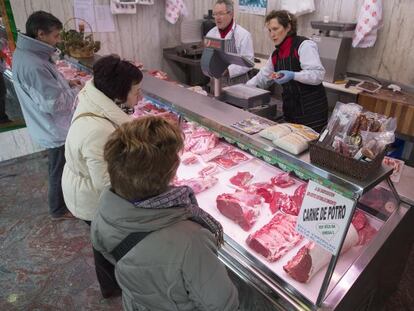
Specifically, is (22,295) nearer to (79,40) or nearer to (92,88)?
(92,88)

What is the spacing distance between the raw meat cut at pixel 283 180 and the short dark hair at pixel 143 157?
3.90ft

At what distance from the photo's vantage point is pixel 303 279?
1.53 m

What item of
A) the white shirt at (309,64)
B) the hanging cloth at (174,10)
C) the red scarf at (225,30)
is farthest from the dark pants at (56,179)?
the hanging cloth at (174,10)

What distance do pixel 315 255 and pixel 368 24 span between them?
362cm

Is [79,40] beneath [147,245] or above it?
above

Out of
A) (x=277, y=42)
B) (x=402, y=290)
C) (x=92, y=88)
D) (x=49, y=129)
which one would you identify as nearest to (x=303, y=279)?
(x=92, y=88)

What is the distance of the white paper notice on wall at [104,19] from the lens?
485 cm

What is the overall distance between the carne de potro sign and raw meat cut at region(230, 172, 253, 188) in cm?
87

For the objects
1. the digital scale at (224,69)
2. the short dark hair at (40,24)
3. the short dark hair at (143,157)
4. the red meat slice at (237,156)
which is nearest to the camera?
the short dark hair at (143,157)

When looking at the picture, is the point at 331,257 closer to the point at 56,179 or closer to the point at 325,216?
the point at 325,216

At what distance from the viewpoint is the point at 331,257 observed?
1.35m

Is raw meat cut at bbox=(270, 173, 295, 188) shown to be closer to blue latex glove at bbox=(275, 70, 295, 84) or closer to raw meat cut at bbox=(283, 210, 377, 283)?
raw meat cut at bbox=(283, 210, 377, 283)

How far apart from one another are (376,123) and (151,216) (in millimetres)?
1043

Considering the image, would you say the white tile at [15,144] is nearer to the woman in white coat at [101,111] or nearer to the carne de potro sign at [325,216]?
the woman in white coat at [101,111]
